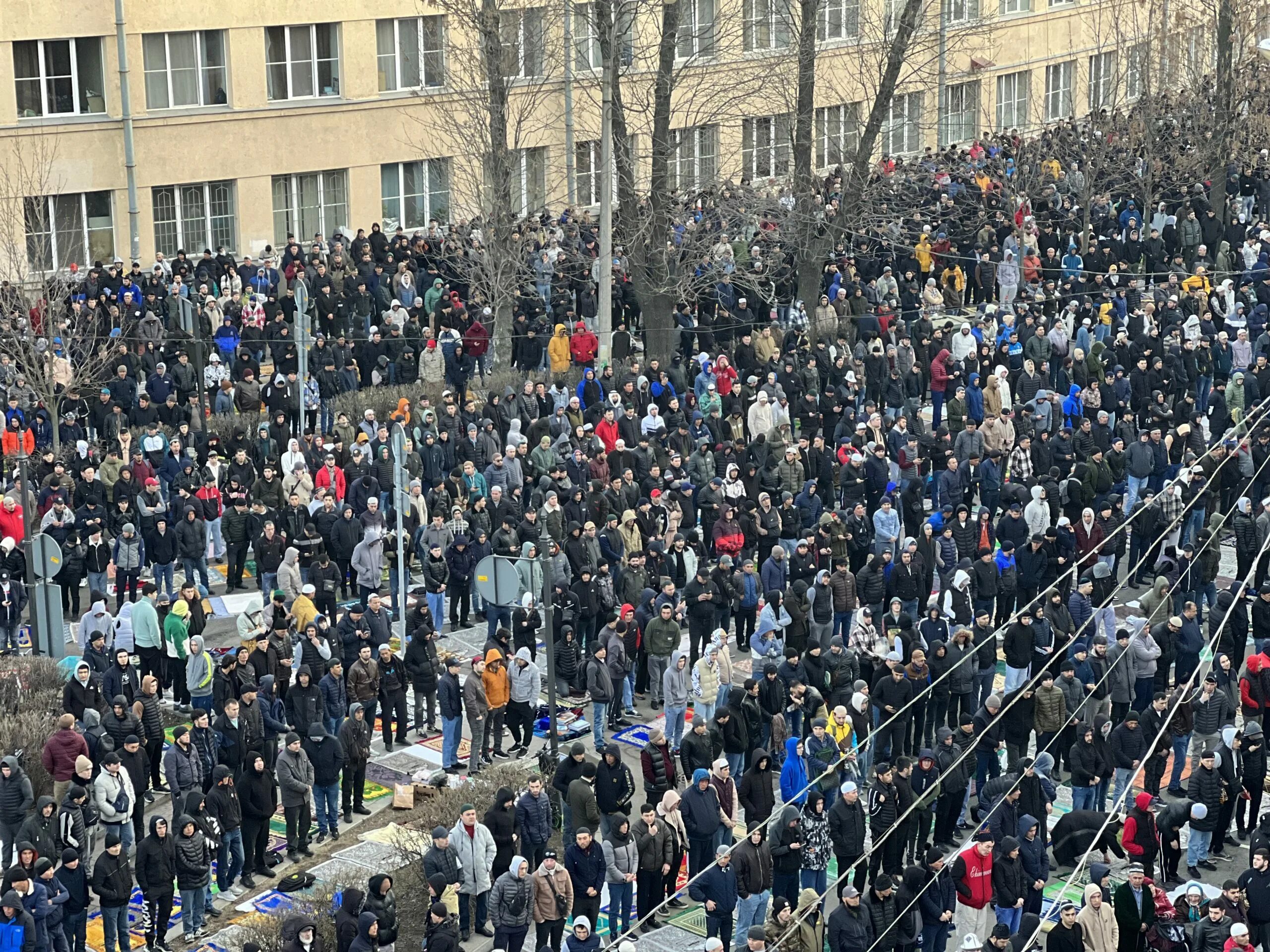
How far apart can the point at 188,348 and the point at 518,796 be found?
52.3 ft

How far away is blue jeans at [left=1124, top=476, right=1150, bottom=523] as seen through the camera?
97.7 feet

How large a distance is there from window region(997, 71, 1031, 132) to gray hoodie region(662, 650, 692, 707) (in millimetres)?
46210

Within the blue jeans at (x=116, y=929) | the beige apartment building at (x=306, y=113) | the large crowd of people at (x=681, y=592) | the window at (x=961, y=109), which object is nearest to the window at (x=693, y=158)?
the beige apartment building at (x=306, y=113)

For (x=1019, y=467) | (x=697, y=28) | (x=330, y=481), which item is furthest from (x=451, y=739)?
(x=697, y=28)

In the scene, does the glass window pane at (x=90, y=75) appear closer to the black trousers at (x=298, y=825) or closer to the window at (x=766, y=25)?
the window at (x=766, y=25)

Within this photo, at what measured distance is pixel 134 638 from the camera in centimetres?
2323

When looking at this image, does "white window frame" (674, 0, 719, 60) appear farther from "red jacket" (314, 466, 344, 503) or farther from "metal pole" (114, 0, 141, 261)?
"red jacket" (314, 466, 344, 503)

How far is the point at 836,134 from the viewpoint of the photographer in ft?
181

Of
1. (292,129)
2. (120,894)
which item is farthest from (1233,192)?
(120,894)

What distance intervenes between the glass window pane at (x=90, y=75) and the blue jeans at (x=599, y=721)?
25.0m

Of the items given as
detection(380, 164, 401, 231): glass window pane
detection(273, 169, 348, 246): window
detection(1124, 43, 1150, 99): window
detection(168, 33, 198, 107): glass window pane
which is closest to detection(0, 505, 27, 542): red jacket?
detection(168, 33, 198, 107): glass window pane

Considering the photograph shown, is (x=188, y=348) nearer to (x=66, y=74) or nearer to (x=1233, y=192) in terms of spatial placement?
(x=66, y=74)

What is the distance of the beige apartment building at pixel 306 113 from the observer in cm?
4253

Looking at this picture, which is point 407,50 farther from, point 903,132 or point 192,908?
point 192,908
